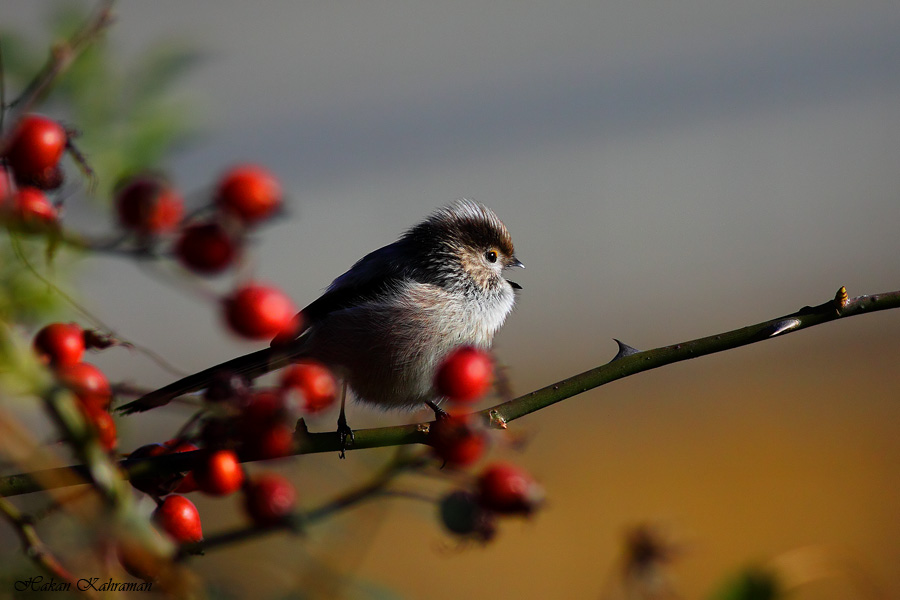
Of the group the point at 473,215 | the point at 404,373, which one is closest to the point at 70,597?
the point at 404,373

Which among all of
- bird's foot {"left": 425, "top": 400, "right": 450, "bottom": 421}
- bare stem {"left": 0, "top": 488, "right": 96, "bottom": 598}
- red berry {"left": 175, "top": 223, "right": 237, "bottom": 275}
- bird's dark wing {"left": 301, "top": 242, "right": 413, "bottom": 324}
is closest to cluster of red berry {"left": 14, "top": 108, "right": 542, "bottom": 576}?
red berry {"left": 175, "top": 223, "right": 237, "bottom": 275}

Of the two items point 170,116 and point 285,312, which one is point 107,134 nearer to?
point 170,116

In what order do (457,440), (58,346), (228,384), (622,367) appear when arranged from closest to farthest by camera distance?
(228,384)
(58,346)
(457,440)
(622,367)

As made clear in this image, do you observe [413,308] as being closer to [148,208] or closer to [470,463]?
[470,463]

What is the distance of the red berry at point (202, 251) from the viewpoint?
987 mm

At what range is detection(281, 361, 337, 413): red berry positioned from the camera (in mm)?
1316

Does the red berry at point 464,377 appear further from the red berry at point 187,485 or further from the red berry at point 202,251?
the red berry at point 202,251

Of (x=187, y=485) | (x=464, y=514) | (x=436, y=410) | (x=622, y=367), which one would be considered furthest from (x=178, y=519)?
(x=436, y=410)

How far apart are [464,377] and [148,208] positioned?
2.16 ft

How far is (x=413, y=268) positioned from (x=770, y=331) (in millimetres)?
1802

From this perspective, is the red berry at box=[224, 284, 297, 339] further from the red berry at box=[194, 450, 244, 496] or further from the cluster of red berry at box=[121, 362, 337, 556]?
the red berry at box=[194, 450, 244, 496]

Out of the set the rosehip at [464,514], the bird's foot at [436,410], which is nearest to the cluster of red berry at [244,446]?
the rosehip at [464,514]

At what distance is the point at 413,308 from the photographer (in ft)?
9.80

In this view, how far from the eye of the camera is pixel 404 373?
2.89 m
